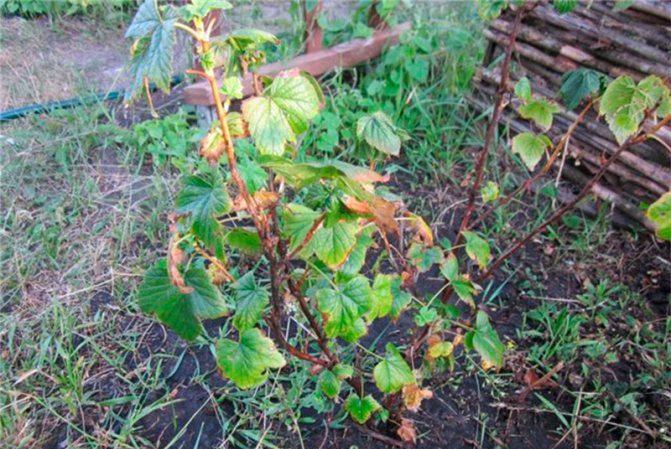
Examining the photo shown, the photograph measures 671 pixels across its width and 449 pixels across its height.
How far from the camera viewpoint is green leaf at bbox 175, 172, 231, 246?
0.82 m

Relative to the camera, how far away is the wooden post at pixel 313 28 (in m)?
2.46

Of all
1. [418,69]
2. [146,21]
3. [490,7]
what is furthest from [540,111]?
[418,69]

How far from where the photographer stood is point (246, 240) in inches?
41.4

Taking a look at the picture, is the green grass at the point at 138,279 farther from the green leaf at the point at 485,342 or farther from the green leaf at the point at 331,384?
the green leaf at the point at 485,342

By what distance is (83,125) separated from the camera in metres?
2.24

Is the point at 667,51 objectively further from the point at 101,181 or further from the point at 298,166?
the point at 101,181

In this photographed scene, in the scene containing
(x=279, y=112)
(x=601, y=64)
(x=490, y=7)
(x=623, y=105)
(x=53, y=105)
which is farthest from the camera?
(x=53, y=105)

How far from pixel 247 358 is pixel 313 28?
192 cm

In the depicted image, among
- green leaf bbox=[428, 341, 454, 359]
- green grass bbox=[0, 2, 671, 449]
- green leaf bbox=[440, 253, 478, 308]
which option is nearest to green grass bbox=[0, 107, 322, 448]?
green grass bbox=[0, 2, 671, 449]

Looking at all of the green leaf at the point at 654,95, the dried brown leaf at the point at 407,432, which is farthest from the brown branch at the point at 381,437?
the green leaf at the point at 654,95

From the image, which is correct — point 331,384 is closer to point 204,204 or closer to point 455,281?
point 455,281

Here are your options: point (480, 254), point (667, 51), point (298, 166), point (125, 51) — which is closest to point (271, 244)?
point (298, 166)

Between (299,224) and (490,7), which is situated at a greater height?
(490,7)

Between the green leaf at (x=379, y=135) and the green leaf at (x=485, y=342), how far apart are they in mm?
471
